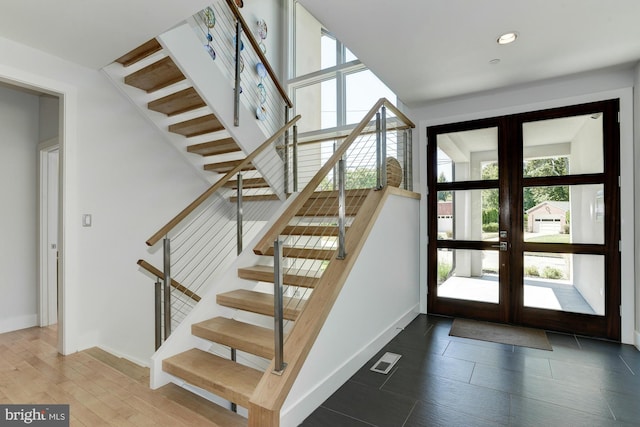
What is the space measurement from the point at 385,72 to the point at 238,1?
3.32 metres

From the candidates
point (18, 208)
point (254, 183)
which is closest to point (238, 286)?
point (254, 183)

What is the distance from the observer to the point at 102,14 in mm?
2346

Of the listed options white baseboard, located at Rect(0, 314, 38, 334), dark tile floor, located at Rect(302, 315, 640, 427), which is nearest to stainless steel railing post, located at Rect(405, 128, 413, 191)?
dark tile floor, located at Rect(302, 315, 640, 427)

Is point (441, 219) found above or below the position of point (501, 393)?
above

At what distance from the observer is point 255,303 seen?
8.49 ft

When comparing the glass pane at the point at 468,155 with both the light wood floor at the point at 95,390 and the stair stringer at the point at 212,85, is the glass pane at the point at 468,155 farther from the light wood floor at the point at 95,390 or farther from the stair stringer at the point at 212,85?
the light wood floor at the point at 95,390

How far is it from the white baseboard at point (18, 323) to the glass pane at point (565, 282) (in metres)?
5.80

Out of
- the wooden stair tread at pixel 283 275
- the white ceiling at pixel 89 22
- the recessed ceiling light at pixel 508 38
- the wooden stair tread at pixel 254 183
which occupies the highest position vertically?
the white ceiling at pixel 89 22

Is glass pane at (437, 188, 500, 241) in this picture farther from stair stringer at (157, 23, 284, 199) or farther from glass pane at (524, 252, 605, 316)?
stair stringer at (157, 23, 284, 199)

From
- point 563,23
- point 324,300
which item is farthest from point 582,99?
point 324,300

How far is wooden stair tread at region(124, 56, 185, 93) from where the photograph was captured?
3090 mm

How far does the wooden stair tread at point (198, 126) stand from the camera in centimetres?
357

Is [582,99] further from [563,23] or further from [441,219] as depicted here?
[441,219]

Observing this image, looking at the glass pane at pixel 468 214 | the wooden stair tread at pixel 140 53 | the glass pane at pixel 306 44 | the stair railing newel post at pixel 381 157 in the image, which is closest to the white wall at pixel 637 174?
the glass pane at pixel 468 214
